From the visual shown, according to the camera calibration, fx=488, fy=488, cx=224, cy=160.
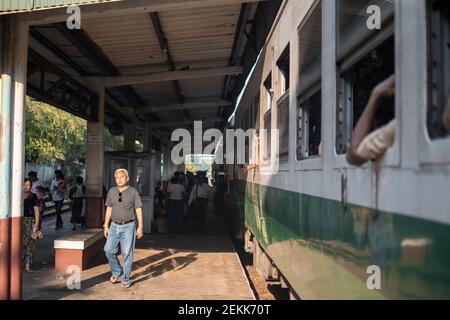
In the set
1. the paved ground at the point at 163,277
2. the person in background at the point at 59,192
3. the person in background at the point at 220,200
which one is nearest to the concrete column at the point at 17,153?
the paved ground at the point at 163,277

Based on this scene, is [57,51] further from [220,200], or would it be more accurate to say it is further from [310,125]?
[220,200]

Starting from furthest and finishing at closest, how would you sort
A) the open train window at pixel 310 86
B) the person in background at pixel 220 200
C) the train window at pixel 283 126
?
the person in background at pixel 220 200 → the train window at pixel 283 126 → the open train window at pixel 310 86

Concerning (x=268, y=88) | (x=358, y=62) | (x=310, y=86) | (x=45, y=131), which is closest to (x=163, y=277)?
(x=268, y=88)

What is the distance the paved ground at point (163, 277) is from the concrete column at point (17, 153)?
2.96 feet

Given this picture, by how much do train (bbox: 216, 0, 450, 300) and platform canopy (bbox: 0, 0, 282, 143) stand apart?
1929mm

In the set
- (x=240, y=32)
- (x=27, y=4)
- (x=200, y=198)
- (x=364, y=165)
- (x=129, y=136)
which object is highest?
(x=240, y=32)

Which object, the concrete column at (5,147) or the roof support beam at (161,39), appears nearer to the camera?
the concrete column at (5,147)

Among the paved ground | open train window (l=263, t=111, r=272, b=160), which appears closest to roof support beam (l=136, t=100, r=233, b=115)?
the paved ground

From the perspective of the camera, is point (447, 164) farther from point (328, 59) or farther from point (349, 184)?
point (328, 59)


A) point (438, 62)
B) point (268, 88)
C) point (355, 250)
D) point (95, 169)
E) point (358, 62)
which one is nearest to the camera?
point (438, 62)

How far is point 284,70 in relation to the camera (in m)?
4.73

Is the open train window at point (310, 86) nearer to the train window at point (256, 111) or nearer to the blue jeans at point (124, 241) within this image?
the train window at point (256, 111)

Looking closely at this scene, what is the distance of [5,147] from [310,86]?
317 cm

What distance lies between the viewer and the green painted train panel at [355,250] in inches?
65.2
